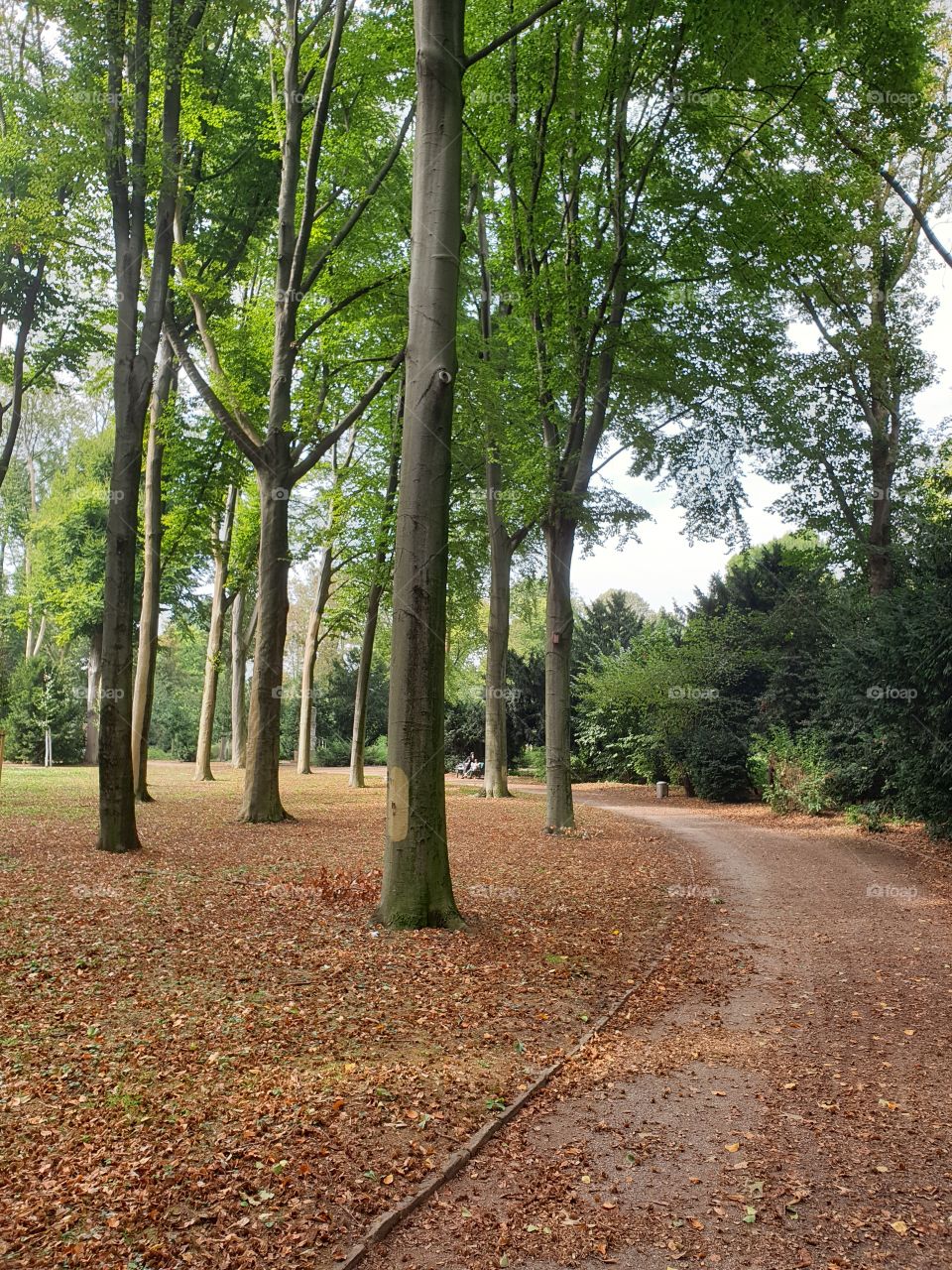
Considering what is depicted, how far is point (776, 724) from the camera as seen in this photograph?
22016 mm

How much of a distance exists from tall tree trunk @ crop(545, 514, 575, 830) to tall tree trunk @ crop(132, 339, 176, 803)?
297 inches

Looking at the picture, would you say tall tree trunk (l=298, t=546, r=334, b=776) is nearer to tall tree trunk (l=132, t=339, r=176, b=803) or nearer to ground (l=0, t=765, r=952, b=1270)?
tall tree trunk (l=132, t=339, r=176, b=803)

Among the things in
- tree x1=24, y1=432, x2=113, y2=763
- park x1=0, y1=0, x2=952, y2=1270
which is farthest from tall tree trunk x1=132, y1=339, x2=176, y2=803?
tree x1=24, y1=432, x2=113, y2=763

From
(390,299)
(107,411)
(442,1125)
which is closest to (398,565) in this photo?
(442,1125)

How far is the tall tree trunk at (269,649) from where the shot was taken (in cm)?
1443

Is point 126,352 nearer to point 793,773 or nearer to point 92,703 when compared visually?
point 793,773

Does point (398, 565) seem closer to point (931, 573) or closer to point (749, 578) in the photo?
point (931, 573)

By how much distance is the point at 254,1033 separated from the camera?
16.1 ft

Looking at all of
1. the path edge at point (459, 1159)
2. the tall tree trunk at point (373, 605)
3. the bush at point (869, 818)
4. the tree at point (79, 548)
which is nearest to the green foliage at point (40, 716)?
the tree at point (79, 548)

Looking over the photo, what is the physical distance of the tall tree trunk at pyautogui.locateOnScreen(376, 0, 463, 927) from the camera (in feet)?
23.5

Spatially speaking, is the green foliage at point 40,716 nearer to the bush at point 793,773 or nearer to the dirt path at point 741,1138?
the bush at point 793,773

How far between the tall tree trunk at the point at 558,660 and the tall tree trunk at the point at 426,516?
7.14 m

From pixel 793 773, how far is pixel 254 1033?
1640cm

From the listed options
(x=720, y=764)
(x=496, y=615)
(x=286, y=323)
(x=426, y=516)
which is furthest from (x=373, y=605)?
(x=426, y=516)
